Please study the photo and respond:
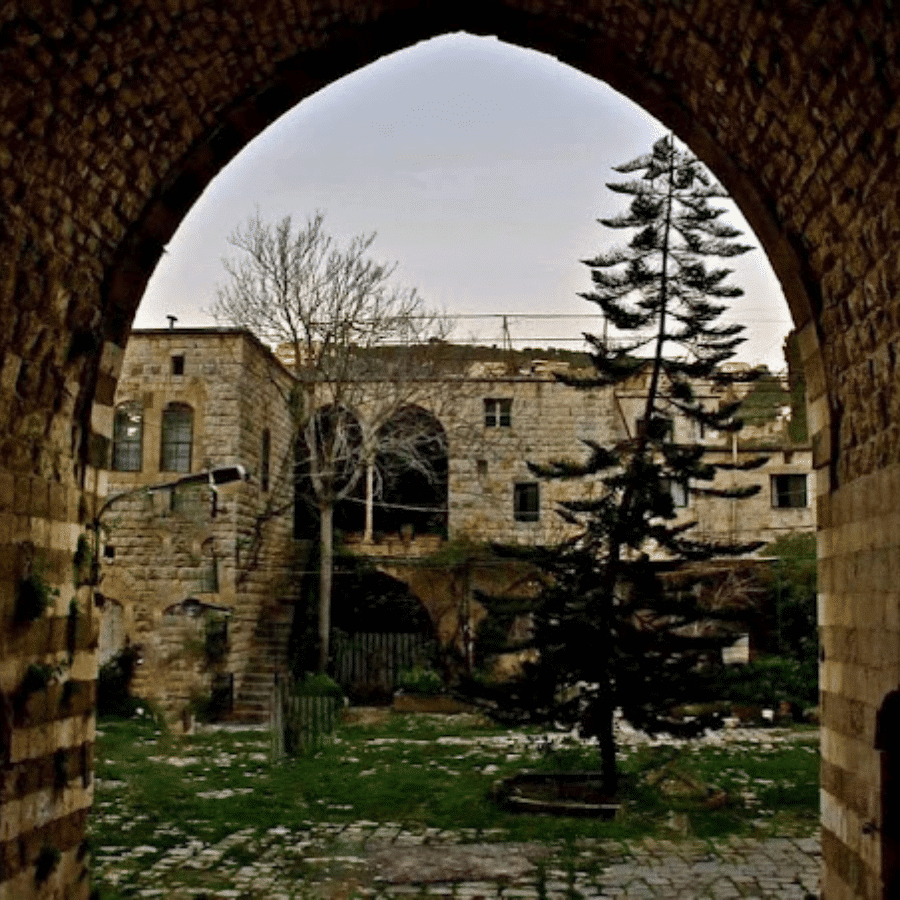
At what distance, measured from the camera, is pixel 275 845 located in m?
10.6

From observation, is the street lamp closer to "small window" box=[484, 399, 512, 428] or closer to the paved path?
the paved path

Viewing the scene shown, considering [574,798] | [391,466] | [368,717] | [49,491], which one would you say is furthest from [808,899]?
[391,466]

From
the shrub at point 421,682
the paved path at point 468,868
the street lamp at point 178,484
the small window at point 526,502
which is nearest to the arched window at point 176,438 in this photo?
the street lamp at point 178,484

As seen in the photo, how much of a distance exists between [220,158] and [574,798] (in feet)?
28.1

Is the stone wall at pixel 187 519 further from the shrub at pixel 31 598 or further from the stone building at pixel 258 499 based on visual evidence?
the shrub at pixel 31 598

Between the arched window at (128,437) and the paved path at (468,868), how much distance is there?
42.0 feet

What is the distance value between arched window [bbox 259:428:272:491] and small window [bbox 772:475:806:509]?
38.5 ft

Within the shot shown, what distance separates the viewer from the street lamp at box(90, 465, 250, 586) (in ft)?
25.1

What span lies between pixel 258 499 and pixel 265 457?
1.21 metres

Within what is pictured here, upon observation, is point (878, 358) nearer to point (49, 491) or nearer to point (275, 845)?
point (49, 491)

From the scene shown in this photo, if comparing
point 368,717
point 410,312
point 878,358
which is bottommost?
point 368,717

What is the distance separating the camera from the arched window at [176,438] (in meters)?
22.6

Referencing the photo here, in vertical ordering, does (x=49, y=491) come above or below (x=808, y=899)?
Answer: above

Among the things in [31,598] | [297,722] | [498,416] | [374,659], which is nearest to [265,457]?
[374,659]
